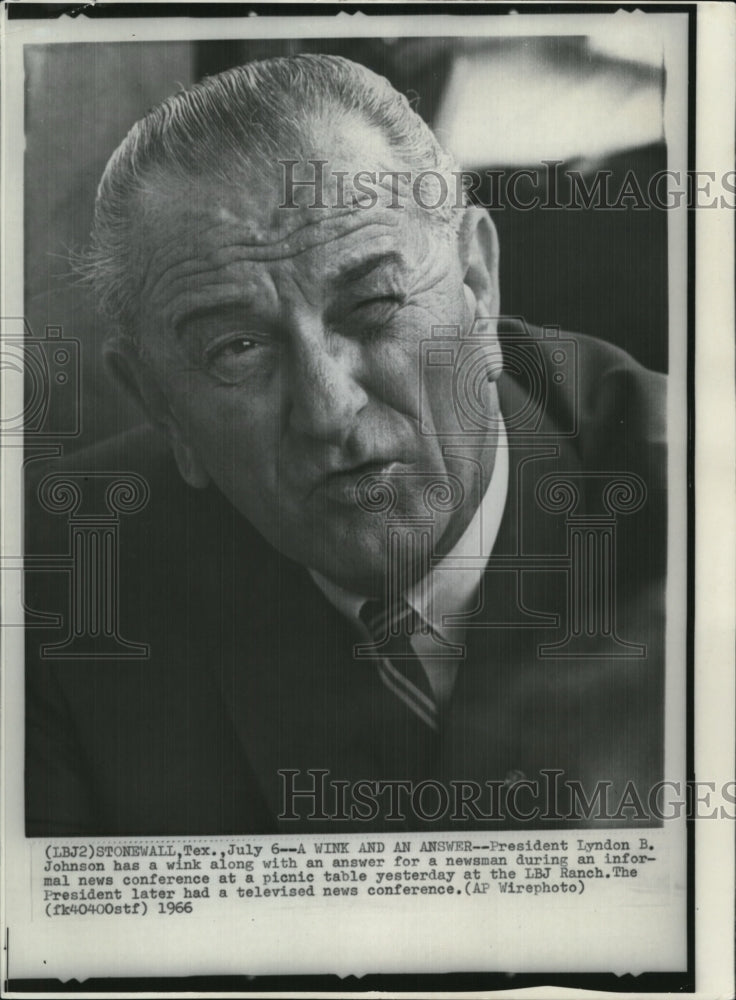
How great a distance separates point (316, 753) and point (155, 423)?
0.60 m

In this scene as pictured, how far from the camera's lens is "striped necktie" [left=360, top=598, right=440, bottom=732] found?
1.33 metres

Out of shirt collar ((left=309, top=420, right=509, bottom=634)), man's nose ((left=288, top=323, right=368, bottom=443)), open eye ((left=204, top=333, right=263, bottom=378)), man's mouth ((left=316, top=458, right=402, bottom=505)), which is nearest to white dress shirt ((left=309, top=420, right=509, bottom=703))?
shirt collar ((left=309, top=420, right=509, bottom=634))

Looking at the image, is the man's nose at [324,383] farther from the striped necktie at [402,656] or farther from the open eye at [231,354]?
the striped necktie at [402,656]

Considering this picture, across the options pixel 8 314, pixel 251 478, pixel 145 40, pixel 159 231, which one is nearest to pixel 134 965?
pixel 251 478

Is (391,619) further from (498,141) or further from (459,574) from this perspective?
(498,141)

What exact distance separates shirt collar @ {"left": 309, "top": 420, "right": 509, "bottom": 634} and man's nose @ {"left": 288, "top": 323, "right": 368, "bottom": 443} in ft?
0.78

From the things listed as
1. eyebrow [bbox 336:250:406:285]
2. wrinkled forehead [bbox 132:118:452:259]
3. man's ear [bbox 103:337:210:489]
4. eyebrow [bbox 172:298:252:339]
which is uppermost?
wrinkled forehead [bbox 132:118:452:259]

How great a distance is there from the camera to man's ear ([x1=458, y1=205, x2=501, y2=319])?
4.34 feet

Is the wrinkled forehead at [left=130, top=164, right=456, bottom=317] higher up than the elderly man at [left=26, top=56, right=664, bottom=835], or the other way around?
the wrinkled forehead at [left=130, top=164, right=456, bottom=317]

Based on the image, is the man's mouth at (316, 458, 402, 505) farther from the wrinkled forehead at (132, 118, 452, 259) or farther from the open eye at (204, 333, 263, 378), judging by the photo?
the wrinkled forehead at (132, 118, 452, 259)

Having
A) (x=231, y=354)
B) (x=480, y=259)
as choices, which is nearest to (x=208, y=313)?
(x=231, y=354)

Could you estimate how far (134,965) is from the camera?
133 centimetres

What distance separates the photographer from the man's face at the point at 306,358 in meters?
1.29

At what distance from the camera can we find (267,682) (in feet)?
4.37
